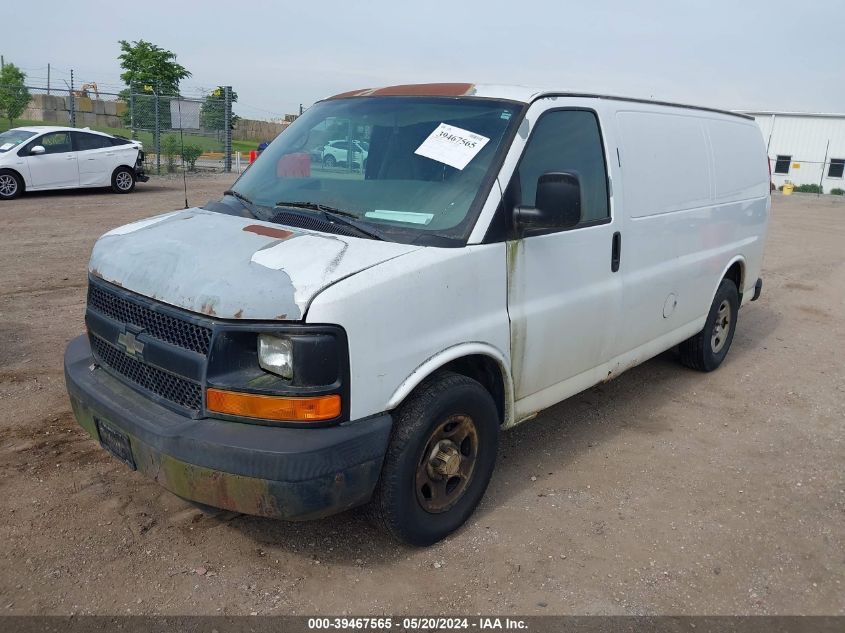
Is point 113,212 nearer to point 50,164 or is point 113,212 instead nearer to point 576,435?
point 50,164

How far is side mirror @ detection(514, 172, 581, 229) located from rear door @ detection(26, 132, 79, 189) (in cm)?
1453

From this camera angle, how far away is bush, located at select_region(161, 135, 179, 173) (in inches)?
869

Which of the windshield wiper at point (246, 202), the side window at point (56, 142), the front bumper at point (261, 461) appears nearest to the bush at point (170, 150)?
the side window at point (56, 142)

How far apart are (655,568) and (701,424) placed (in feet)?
6.58

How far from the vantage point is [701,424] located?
5.19 metres

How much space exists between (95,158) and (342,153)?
14155 mm

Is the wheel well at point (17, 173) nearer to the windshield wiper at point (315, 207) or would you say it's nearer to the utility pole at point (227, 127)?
the utility pole at point (227, 127)

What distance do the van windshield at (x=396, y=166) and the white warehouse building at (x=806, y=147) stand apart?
40.2 m

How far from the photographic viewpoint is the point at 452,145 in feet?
11.9

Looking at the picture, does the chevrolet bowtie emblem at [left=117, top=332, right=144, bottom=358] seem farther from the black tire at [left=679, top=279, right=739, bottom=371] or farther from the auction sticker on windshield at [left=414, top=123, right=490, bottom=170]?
the black tire at [left=679, top=279, right=739, bottom=371]

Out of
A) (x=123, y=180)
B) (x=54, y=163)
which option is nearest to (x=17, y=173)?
(x=54, y=163)

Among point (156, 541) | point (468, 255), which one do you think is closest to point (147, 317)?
point (156, 541)

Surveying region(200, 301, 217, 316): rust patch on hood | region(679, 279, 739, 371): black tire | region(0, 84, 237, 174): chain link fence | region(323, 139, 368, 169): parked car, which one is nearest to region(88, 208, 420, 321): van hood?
region(200, 301, 217, 316): rust patch on hood

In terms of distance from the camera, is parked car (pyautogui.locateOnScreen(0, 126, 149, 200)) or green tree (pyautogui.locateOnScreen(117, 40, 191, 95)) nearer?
parked car (pyautogui.locateOnScreen(0, 126, 149, 200))
